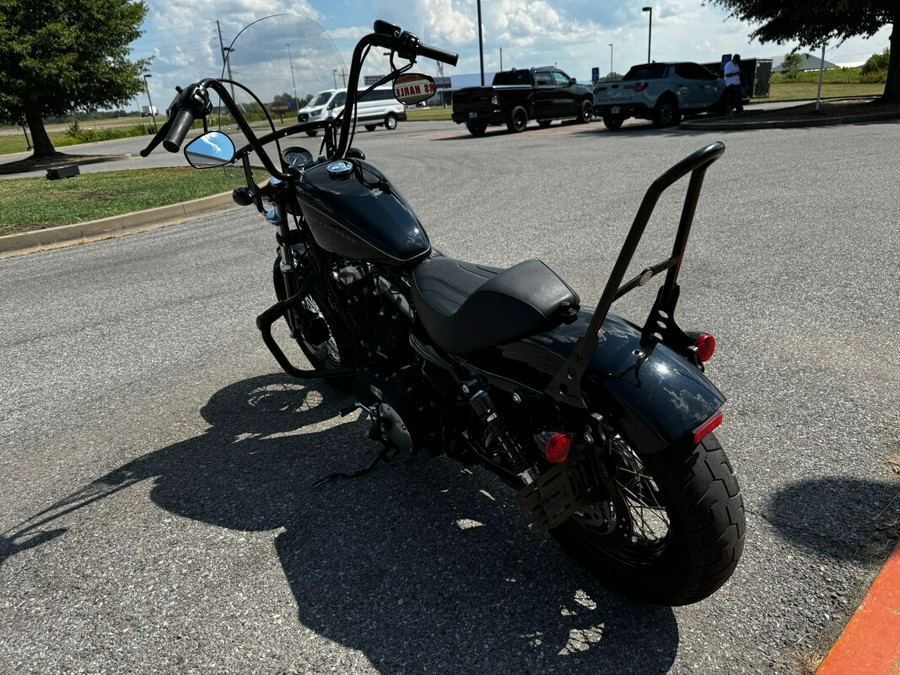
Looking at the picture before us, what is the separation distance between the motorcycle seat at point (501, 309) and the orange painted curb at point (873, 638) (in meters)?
1.27

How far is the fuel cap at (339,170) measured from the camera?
289 cm

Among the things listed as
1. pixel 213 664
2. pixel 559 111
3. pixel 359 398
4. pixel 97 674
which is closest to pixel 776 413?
pixel 359 398

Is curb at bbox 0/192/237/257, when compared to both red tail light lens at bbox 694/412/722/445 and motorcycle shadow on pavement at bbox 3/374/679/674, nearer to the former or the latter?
motorcycle shadow on pavement at bbox 3/374/679/674

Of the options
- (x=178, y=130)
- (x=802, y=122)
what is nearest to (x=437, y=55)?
(x=178, y=130)

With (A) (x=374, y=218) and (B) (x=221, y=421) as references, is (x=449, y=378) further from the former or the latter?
(B) (x=221, y=421)

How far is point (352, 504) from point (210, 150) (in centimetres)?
165

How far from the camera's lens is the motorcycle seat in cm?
209

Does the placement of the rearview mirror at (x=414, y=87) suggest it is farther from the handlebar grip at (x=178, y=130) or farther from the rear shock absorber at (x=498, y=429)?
the rear shock absorber at (x=498, y=429)

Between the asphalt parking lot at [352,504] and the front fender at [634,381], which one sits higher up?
the front fender at [634,381]

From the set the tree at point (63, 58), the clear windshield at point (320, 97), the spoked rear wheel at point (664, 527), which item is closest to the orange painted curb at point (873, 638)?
the spoked rear wheel at point (664, 527)

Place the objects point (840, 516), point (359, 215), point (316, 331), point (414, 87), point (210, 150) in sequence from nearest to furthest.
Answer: point (840, 516) → point (359, 215) → point (210, 150) → point (414, 87) → point (316, 331)

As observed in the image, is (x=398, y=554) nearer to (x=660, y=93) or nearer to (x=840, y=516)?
(x=840, y=516)

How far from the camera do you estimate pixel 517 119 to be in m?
20.1

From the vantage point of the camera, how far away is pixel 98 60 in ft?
74.1
